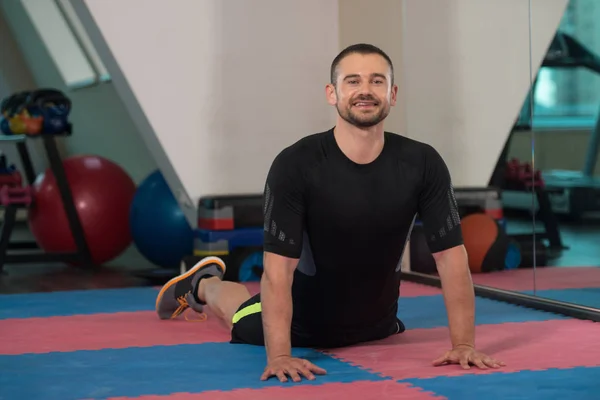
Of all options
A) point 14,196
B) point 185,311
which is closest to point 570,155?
point 185,311

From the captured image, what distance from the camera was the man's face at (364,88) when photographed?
2.67 m

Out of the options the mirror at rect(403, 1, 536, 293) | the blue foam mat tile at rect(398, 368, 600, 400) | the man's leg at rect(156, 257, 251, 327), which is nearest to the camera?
the blue foam mat tile at rect(398, 368, 600, 400)

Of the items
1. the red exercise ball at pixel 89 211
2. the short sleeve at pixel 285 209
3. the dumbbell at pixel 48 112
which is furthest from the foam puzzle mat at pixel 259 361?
the dumbbell at pixel 48 112

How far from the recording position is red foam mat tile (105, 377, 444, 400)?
2359 millimetres

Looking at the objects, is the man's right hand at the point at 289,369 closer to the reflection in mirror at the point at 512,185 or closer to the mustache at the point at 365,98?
the mustache at the point at 365,98

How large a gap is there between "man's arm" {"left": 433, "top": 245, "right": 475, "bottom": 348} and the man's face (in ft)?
1.55

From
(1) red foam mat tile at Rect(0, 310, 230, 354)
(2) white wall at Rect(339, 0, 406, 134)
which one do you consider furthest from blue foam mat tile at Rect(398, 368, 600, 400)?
(2) white wall at Rect(339, 0, 406, 134)

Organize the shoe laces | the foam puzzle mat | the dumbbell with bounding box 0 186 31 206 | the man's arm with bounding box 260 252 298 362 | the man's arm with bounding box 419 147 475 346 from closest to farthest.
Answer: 1. the foam puzzle mat
2. the man's arm with bounding box 260 252 298 362
3. the man's arm with bounding box 419 147 475 346
4. the shoe laces
5. the dumbbell with bounding box 0 186 31 206

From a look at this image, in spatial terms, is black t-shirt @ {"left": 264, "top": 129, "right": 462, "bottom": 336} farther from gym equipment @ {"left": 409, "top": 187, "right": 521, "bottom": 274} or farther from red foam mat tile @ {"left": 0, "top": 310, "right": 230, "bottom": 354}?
gym equipment @ {"left": 409, "top": 187, "right": 521, "bottom": 274}

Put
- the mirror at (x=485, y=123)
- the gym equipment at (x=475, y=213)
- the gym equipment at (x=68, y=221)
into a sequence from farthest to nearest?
1. the gym equipment at (x=68, y=221)
2. the gym equipment at (x=475, y=213)
3. the mirror at (x=485, y=123)

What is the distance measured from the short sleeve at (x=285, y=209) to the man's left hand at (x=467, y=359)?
0.52m

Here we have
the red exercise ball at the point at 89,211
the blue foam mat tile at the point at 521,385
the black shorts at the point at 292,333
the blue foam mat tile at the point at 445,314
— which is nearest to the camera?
the blue foam mat tile at the point at 521,385

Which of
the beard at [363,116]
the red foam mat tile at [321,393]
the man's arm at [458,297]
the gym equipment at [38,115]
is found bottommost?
the red foam mat tile at [321,393]

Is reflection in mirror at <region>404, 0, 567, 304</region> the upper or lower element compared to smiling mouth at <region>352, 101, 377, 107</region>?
lower
